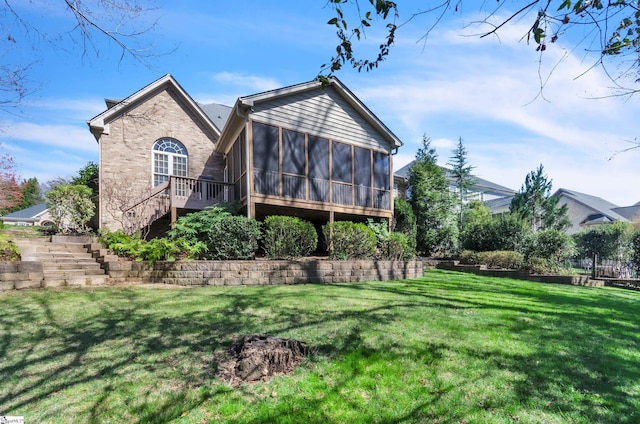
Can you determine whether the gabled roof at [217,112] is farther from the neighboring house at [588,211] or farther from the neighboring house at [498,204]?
the neighboring house at [588,211]

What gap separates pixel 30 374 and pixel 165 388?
154 cm

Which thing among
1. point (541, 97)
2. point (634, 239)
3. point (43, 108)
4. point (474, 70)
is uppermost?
point (474, 70)

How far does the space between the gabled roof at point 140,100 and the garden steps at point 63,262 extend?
5285mm

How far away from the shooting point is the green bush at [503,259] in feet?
41.4

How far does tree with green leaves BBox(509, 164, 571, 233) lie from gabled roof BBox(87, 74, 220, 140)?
19977 millimetres

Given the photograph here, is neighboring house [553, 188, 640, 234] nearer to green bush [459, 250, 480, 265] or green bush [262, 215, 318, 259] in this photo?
green bush [459, 250, 480, 265]

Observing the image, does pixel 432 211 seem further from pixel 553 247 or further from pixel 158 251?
pixel 158 251

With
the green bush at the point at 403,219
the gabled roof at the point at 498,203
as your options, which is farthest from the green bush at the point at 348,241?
the gabled roof at the point at 498,203

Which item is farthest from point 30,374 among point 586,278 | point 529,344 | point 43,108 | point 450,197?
point 450,197

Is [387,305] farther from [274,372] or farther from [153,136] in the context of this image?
[153,136]

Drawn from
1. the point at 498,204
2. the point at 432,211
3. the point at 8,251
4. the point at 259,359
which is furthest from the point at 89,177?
the point at 498,204

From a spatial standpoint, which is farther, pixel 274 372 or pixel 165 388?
pixel 274 372

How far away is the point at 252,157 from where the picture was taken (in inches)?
427

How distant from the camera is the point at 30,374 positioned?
324 centimetres
